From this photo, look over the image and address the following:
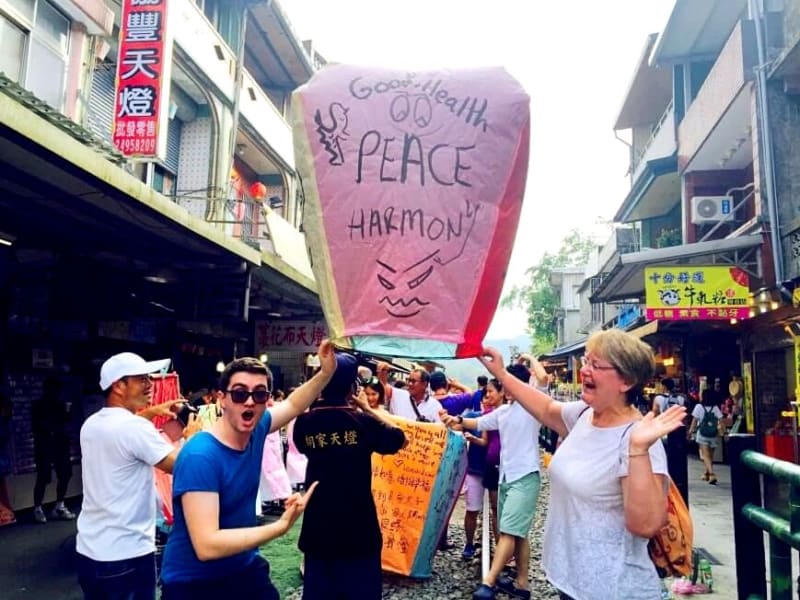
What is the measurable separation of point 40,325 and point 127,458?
19.4ft

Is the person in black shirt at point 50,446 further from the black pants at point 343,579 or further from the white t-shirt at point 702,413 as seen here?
the white t-shirt at point 702,413

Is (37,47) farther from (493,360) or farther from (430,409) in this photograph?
(493,360)

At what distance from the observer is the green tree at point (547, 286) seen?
151 feet

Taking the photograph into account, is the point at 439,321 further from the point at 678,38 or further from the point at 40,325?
the point at 678,38

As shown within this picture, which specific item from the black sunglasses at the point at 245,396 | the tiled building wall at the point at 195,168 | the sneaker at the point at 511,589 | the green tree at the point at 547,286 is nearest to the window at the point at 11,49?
the tiled building wall at the point at 195,168

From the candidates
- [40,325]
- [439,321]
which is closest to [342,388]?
[439,321]

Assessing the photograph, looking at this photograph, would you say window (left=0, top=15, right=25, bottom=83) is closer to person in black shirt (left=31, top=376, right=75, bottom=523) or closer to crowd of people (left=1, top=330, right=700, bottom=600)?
person in black shirt (left=31, top=376, right=75, bottom=523)

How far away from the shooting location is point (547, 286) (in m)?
46.1

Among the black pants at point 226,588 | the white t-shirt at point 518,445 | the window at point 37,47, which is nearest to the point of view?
the black pants at point 226,588

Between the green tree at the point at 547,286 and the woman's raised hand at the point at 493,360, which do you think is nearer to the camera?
the woman's raised hand at the point at 493,360

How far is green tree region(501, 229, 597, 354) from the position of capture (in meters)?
46.0

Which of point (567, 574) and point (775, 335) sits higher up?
point (775, 335)

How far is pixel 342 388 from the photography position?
3.61 metres

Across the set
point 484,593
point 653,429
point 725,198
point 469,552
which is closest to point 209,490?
point 653,429
